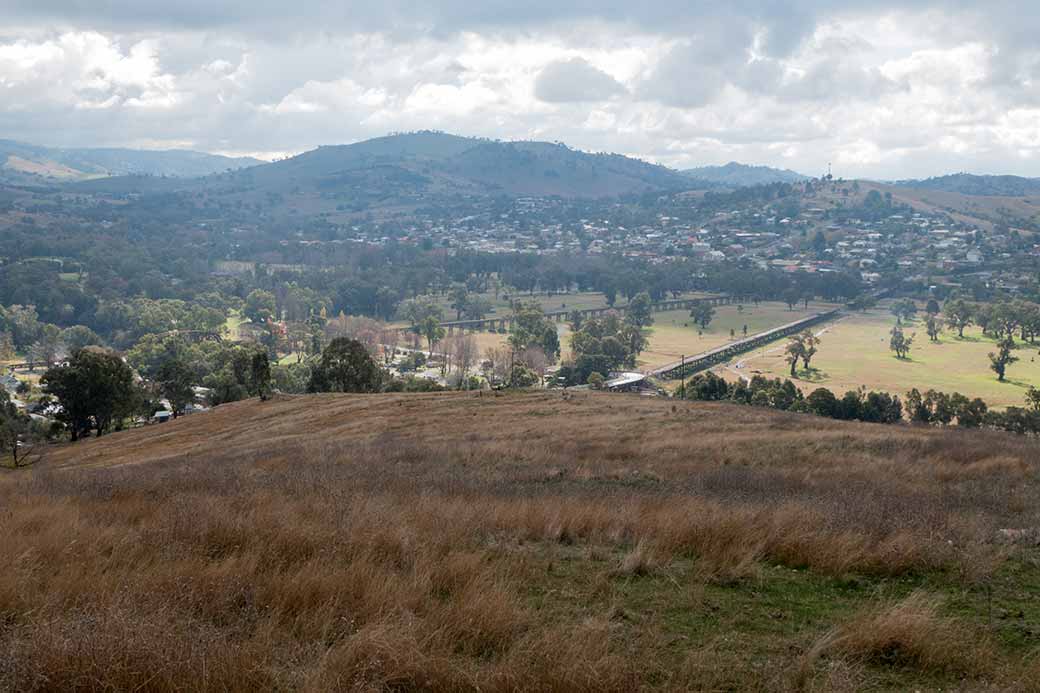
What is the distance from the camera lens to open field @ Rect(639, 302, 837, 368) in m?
99.2

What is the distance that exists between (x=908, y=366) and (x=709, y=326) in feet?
125

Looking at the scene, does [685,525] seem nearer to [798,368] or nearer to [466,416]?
[466,416]

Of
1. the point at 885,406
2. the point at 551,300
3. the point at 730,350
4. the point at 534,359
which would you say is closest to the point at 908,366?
the point at 730,350

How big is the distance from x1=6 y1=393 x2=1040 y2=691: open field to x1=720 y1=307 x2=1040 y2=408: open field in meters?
68.3

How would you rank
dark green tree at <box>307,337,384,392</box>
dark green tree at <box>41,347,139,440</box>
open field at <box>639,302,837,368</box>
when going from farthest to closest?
open field at <box>639,302,837,368</box>, dark green tree at <box>307,337,384,392</box>, dark green tree at <box>41,347,139,440</box>

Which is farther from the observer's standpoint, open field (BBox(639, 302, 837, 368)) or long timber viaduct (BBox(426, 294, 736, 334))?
long timber viaduct (BBox(426, 294, 736, 334))

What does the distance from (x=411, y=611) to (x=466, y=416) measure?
23827 millimetres

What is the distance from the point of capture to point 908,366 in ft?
283

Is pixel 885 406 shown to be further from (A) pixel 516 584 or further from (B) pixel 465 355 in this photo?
(B) pixel 465 355

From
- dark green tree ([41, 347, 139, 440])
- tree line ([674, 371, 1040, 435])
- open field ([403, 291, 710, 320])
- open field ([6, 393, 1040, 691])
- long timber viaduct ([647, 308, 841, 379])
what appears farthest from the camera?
open field ([403, 291, 710, 320])

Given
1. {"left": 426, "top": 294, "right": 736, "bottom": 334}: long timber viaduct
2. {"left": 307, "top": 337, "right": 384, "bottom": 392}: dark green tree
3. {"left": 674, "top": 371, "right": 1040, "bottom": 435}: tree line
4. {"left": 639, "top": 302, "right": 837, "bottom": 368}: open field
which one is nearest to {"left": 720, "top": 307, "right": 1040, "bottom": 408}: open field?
{"left": 639, "top": 302, "right": 837, "bottom": 368}: open field

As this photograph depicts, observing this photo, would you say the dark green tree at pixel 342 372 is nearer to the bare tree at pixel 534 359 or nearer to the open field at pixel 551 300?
the bare tree at pixel 534 359

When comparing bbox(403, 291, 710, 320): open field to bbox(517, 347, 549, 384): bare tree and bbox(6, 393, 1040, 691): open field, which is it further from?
bbox(6, 393, 1040, 691): open field

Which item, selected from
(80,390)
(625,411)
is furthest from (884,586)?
(80,390)
